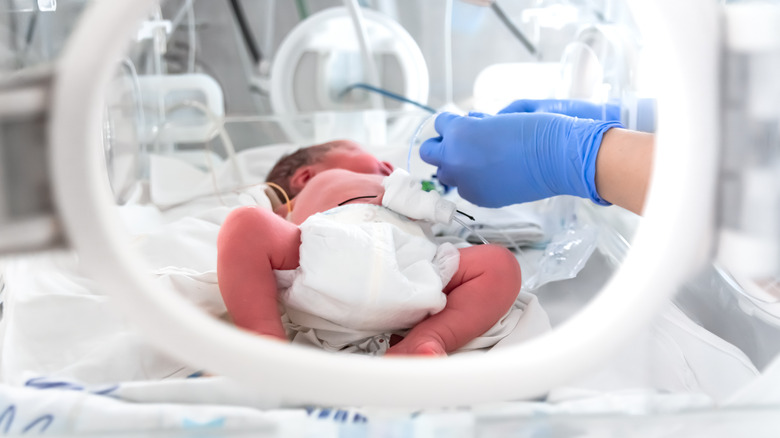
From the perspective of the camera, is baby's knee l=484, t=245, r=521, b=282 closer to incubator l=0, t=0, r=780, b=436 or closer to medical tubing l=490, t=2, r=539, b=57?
incubator l=0, t=0, r=780, b=436

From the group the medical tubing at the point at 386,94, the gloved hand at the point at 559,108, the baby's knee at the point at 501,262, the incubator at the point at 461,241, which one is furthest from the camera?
the medical tubing at the point at 386,94

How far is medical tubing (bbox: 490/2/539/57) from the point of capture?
1.92 meters

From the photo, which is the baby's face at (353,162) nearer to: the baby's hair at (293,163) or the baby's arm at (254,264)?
the baby's hair at (293,163)

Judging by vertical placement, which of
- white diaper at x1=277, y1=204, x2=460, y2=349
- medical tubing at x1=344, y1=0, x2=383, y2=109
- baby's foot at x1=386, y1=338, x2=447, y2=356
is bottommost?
baby's foot at x1=386, y1=338, x2=447, y2=356

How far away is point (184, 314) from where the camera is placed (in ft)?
1.52

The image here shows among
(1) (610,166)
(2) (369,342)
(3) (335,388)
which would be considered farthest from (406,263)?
(3) (335,388)

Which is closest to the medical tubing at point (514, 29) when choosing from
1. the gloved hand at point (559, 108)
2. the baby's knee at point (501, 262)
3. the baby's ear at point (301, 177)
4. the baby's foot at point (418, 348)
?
the gloved hand at point (559, 108)

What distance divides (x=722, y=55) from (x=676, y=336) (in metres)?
0.45

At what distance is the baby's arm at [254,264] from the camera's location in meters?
0.76

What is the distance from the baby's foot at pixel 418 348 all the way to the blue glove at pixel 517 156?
305 millimetres

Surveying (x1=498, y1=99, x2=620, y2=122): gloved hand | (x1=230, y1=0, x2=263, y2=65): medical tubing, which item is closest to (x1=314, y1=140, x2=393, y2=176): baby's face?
(x1=498, y1=99, x2=620, y2=122): gloved hand

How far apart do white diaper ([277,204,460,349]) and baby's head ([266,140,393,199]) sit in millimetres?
475

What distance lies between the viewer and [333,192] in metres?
1.11

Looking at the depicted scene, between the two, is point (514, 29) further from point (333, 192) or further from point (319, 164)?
point (333, 192)
